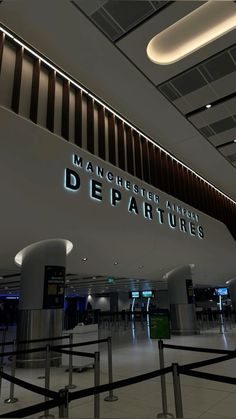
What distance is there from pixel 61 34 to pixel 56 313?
235 inches

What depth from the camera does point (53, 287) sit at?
759cm

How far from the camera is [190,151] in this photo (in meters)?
10.6

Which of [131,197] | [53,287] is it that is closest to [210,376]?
[53,287]

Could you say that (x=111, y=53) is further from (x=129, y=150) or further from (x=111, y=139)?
(x=129, y=150)

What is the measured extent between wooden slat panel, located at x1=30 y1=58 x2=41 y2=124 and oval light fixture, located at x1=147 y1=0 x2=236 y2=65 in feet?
7.76

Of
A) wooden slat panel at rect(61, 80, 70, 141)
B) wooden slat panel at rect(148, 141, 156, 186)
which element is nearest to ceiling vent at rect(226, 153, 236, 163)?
wooden slat panel at rect(148, 141, 156, 186)

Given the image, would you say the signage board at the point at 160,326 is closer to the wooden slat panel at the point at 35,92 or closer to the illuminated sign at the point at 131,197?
the illuminated sign at the point at 131,197

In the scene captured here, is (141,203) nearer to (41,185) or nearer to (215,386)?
(41,185)

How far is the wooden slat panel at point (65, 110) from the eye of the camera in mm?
7062

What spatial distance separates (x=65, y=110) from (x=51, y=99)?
0.41m

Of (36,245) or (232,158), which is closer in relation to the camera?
(36,245)

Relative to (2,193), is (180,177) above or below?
above

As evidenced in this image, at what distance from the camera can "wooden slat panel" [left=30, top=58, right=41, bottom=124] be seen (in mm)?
6422

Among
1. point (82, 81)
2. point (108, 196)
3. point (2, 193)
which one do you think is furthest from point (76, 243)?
point (82, 81)
